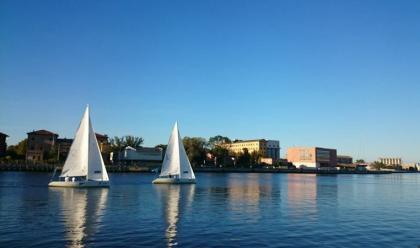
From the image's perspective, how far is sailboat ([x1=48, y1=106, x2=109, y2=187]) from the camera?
230ft

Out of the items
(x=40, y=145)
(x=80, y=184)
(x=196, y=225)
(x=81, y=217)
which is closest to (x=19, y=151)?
(x=40, y=145)

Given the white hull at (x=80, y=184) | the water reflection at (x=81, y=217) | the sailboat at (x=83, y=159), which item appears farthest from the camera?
the white hull at (x=80, y=184)

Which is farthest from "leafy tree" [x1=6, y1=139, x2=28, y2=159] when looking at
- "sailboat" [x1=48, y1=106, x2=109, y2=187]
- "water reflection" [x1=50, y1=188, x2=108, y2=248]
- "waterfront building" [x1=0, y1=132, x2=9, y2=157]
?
"water reflection" [x1=50, y1=188, x2=108, y2=248]

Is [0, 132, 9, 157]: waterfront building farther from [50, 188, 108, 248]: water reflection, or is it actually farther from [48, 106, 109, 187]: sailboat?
[50, 188, 108, 248]: water reflection

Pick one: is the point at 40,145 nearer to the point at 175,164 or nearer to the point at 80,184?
the point at 175,164

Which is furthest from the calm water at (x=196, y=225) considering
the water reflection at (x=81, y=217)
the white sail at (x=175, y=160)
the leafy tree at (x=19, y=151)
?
the leafy tree at (x=19, y=151)

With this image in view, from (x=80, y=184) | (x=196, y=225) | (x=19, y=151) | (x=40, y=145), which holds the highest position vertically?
(x=40, y=145)

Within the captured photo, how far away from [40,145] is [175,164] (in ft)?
380

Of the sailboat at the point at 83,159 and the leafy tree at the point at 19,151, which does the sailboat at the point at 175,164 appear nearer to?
the sailboat at the point at 83,159

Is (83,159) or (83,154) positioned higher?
(83,154)

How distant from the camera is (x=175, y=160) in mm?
89625

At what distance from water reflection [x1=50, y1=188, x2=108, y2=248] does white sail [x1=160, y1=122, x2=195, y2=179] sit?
106 ft

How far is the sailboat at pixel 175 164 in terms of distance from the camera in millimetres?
88375

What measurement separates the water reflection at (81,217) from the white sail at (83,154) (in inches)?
582
